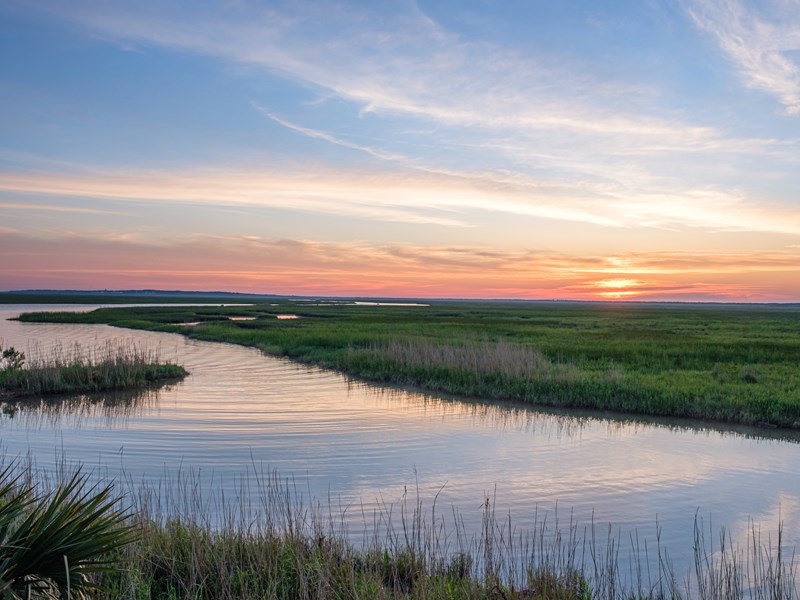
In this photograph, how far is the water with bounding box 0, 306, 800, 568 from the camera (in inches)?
400

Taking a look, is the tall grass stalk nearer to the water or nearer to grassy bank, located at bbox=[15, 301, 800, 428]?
the water

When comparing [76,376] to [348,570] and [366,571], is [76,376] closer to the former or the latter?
[366,571]

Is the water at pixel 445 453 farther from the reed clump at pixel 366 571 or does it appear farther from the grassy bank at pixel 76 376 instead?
the grassy bank at pixel 76 376

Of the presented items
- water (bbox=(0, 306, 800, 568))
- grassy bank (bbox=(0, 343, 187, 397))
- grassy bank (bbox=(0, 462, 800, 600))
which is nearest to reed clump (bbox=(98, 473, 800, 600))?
grassy bank (bbox=(0, 462, 800, 600))

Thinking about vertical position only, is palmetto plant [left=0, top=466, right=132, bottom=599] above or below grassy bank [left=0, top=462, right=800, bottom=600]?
above

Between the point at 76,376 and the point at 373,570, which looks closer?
the point at 373,570

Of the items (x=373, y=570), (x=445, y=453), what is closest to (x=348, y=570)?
(x=373, y=570)

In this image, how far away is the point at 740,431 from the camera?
16.5 meters

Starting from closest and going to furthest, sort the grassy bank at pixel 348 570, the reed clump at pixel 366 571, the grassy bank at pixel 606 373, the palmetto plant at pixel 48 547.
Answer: the palmetto plant at pixel 48 547
the grassy bank at pixel 348 570
the reed clump at pixel 366 571
the grassy bank at pixel 606 373

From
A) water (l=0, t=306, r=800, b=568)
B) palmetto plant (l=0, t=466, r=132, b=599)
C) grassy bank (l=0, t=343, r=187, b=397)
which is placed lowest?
water (l=0, t=306, r=800, b=568)

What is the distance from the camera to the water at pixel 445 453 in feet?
33.4

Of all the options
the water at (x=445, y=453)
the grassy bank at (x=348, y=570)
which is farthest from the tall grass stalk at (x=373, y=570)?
the water at (x=445, y=453)

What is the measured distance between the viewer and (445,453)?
548 inches

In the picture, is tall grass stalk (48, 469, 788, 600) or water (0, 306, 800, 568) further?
water (0, 306, 800, 568)
